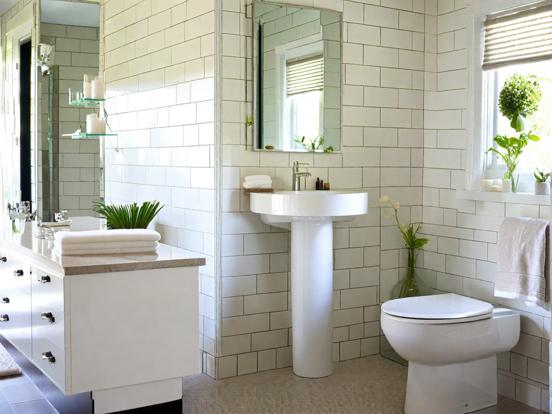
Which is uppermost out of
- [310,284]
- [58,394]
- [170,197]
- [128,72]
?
Answer: [128,72]

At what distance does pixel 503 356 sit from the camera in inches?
158

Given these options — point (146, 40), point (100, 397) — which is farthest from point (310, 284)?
point (146, 40)

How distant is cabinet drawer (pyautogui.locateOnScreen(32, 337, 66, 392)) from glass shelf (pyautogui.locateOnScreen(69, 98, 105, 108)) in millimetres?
2269

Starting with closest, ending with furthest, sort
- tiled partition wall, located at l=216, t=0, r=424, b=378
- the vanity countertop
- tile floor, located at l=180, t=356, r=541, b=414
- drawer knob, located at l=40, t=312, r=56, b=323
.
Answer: the vanity countertop, drawer knob, located at l=40, t=312, r=56, b=323, tile floor, located at l=180, t=356, r=541, b=414, tiled partition wall, located at l=216, t=0, r=424, b=378

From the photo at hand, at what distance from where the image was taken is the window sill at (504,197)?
3.81 meters

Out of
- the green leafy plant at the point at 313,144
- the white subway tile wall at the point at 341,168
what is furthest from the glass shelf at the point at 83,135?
the green leafy plant at the point at 313,144

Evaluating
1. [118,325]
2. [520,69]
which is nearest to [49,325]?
[118,325]

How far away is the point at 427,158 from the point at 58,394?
8.69ft

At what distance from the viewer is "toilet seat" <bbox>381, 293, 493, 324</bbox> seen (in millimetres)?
3447

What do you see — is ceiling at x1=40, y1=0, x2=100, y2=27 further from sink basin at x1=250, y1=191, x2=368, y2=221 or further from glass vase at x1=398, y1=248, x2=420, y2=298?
glass vase at x1=398, y1=248, x2=420, y2=298

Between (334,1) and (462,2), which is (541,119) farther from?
(334,1)

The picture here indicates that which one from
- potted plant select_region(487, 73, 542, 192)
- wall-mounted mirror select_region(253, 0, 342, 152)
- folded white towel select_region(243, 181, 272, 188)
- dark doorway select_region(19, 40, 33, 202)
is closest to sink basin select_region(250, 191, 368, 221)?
folded white towel select_region(243, 181, 272, 188)

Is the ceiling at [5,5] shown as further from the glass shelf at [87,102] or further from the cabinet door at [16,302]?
the cabinet door at [16,302]

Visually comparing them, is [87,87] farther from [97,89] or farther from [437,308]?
[437,308]
